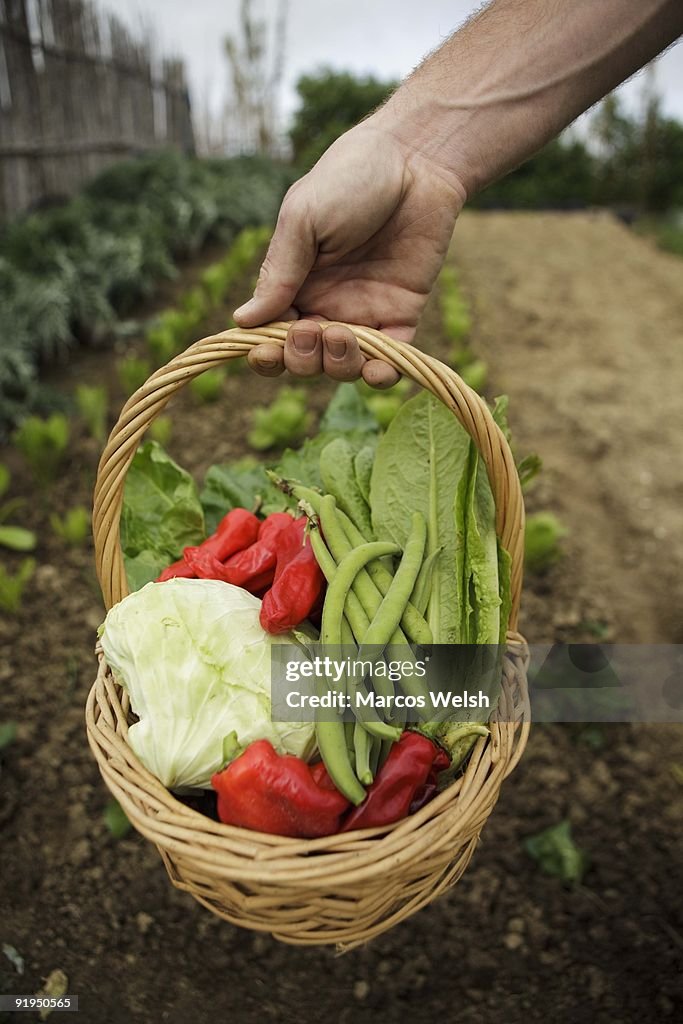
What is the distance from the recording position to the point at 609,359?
6.21 meters

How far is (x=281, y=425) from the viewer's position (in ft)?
11.9

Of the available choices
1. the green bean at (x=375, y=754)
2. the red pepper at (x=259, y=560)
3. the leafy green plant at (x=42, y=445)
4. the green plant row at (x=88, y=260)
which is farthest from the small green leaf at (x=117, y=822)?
the green plant row at (x=88, y=260)

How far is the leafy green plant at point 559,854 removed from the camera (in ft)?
7.20

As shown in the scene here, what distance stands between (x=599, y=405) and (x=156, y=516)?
3955 mm

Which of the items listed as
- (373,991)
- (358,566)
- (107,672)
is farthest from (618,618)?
(107,672)

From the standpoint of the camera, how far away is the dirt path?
136 inches

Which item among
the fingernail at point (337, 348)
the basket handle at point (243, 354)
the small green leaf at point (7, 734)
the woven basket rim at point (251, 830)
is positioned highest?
the fingernail at point (337, 348)

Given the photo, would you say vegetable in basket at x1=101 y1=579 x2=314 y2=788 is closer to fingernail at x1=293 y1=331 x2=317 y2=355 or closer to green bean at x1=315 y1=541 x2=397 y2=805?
green bean at x1=315 y1=541 x2=397 y2=805

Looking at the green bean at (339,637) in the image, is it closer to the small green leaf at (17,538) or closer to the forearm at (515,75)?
the forearm at (515,75)

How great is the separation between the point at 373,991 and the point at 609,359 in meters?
5.26

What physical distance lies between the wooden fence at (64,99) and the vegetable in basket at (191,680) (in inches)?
222

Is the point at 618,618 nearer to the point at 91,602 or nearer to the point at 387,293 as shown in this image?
the point at 387,293

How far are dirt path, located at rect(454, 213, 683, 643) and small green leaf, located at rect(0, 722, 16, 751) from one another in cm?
184

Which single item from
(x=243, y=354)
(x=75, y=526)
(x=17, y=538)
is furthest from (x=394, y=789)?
(x=17, y=538)
